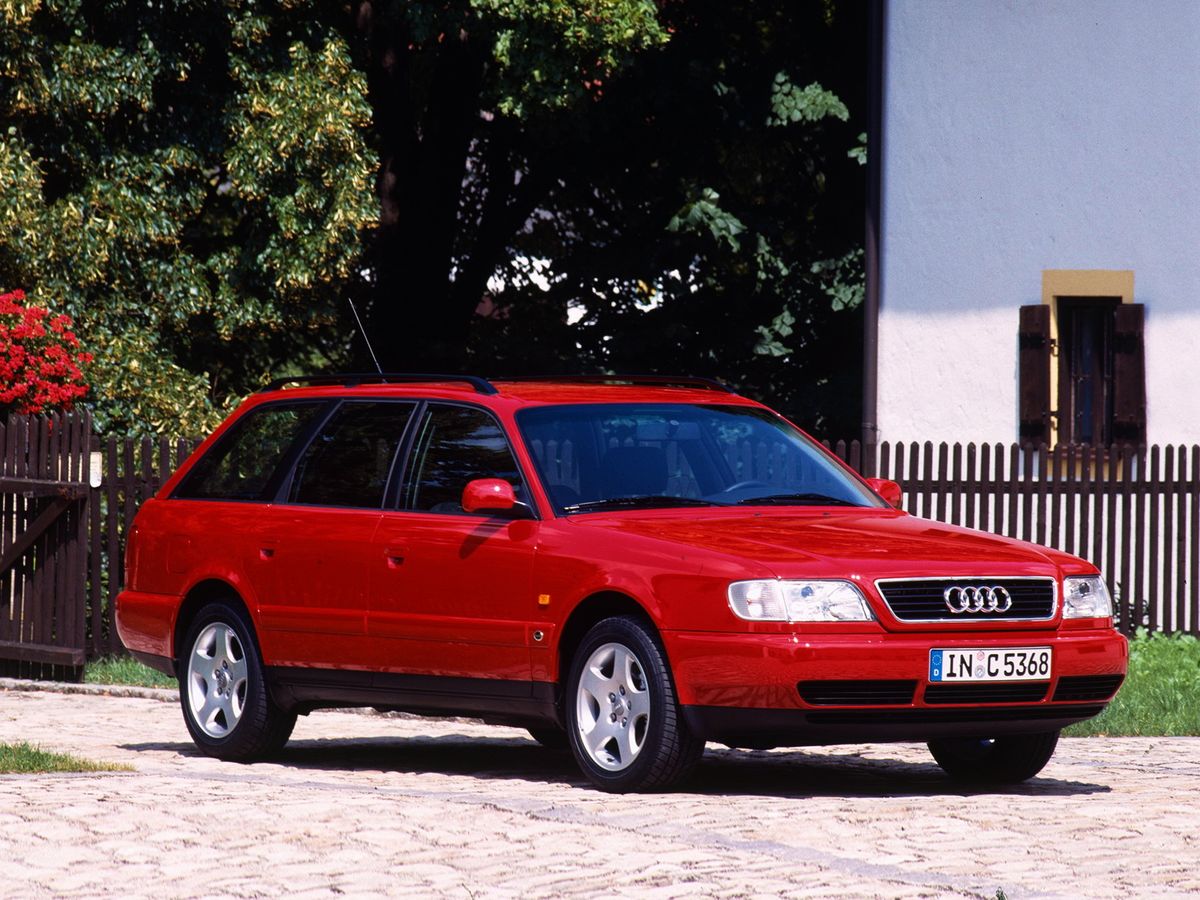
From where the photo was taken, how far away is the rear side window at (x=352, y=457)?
10859 millimetres

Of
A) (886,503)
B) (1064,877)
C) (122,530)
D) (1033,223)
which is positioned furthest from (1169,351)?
(1064,877)

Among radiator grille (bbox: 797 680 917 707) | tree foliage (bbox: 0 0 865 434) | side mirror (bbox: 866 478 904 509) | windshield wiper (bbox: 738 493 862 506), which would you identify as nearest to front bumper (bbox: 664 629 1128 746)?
radiator grille (bbox: 797 680 917 707)

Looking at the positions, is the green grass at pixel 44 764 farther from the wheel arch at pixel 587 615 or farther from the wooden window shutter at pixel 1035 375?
the wooden window shutter at pixel 1035 375

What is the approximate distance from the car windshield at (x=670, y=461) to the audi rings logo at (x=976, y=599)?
4.10 feet

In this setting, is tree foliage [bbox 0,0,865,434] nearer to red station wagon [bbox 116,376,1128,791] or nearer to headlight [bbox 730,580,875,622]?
red station wagon [bbox 116,376,1128,791]

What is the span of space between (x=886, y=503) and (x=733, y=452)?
795 mm

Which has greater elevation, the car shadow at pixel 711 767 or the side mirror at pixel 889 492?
the side mirror at pixel 889 492

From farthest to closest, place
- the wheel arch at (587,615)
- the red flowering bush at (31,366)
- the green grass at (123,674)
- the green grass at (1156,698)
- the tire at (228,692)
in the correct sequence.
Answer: the red flowering bush at (31,366) < the green grass at (123,674) < the green grass at (1156,698) < the tire at (228,692) < the wheel arch at (587,615)

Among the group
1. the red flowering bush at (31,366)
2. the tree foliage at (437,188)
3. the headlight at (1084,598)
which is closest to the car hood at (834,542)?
the headlight at (1084,598)

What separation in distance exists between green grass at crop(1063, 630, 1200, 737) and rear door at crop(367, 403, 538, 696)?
3936 millimetres

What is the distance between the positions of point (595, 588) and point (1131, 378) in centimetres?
1204

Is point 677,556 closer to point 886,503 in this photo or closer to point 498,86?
point 886,503

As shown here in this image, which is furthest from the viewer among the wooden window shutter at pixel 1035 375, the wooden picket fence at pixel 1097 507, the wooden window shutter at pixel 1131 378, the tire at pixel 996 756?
the wooden window shutter at pixel 1035 375

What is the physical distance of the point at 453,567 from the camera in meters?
10.2
